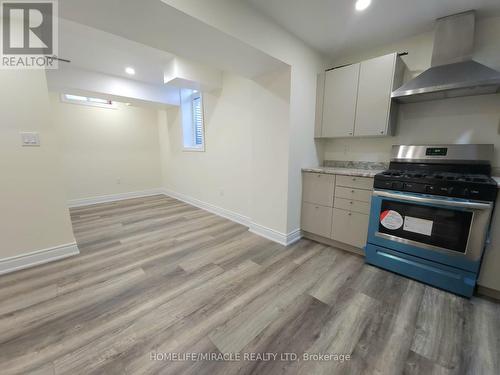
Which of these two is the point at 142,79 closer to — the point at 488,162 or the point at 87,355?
the point at 87,355

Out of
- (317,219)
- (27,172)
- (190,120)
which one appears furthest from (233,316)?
(190,120)

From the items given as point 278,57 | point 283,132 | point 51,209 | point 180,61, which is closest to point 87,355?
point 51,209

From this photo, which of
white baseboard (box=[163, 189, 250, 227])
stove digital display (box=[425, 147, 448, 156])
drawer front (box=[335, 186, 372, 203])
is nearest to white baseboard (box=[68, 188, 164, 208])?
white baseboard (box=[163, 189, 250, 227])

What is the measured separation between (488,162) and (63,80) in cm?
566

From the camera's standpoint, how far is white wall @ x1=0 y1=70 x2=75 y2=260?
1.93 meters

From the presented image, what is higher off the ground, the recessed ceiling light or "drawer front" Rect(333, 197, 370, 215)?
the recessed ceiling light

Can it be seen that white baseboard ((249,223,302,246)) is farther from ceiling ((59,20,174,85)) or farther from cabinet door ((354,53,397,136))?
ceiling ((59,20,174,85))

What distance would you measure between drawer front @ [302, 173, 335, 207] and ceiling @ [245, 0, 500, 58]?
1.59 m

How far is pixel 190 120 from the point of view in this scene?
461 centimetres

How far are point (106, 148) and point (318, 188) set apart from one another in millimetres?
4767

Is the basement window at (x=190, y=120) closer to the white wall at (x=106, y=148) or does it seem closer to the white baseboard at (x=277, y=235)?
the white wall at (x=106, y=148)

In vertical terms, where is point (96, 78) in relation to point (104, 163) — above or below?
above

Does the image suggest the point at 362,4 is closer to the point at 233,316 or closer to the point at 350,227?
the point at 350,227

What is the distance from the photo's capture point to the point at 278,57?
212 cm
